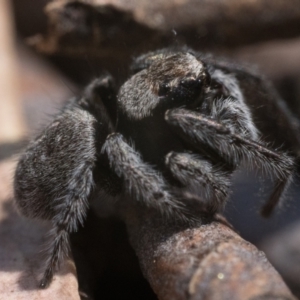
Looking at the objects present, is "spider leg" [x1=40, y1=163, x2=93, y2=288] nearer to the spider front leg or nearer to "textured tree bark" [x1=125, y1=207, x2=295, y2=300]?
the spider front leg

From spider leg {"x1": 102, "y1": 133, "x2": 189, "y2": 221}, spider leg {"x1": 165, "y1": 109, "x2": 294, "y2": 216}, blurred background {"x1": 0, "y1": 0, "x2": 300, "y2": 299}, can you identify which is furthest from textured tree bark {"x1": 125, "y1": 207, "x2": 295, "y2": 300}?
spider leg {"x1": 165, "y1": 109, "x2": 294, "y2": 216}

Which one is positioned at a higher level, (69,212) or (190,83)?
(190,83)

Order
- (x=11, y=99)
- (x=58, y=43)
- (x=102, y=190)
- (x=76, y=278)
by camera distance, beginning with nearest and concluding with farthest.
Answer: (x=76, y=278) → (x=102, y=190) → (x=58, y=43) → (x=11, y=99)

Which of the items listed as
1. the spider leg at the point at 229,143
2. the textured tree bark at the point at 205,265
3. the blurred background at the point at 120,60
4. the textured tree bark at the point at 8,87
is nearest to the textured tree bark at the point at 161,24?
the blurred background at the point at 120,60

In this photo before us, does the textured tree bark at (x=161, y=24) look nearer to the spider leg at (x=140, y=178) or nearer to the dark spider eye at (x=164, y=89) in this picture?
the dark spider eye at (x=164, y=89)

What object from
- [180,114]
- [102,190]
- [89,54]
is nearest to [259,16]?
[89,54]

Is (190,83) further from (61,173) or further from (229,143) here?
(61,173)

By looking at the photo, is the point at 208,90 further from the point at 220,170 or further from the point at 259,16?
the point at 259,16

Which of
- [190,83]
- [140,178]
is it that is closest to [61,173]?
[140,178]
